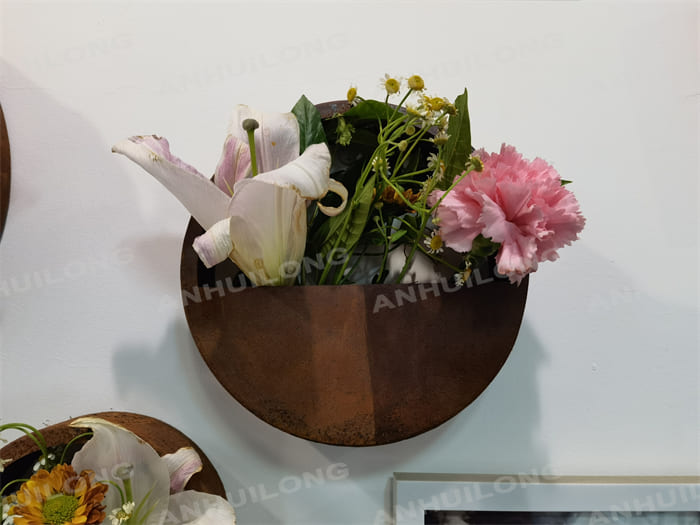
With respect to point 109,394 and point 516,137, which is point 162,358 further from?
point 516,137

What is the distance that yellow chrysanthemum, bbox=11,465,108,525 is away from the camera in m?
0.41

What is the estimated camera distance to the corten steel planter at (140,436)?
1.66ft

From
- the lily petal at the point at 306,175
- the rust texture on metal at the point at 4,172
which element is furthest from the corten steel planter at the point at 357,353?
the rust texture on metal at the point at 4,172

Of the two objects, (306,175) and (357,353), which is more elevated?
(306,175)

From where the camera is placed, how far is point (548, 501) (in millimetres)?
600

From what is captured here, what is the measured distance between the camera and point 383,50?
657 millimetres

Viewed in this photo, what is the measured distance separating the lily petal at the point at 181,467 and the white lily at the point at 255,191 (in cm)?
19

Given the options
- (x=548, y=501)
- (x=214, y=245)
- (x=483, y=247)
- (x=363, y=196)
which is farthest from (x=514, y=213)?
(x=548, y=501)

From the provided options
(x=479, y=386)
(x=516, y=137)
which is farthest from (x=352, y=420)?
(x=516, y=137)

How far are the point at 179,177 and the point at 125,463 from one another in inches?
10.5

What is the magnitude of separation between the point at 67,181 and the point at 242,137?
0.30 metres

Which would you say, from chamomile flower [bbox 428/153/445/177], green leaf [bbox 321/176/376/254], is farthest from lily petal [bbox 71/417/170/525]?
chamomile flower [bbox 428/153/445/177]

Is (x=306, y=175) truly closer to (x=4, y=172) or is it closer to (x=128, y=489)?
(x=128, y=489)

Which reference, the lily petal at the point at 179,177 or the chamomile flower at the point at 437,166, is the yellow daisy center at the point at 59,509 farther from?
the chamomile flower at the point at 437,166
